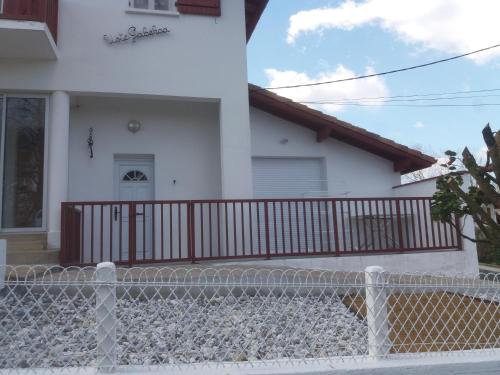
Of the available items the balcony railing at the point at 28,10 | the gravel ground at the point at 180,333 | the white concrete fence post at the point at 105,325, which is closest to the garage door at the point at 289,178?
the balcony railing at the point at 28,10

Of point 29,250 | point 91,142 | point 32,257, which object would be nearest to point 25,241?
point 29,250

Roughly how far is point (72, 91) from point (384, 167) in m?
7.14

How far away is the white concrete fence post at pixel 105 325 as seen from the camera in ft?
7.54

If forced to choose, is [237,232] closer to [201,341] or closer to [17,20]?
[201,341]

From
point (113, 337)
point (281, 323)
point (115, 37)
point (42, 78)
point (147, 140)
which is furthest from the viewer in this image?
point (147, 140)

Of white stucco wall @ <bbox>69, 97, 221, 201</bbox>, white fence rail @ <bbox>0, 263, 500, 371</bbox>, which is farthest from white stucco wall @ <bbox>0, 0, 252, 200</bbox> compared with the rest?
white fence rail @ <bbox>0, 263, 500, 371</bbox>

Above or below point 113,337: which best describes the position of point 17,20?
above

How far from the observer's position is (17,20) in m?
6.27

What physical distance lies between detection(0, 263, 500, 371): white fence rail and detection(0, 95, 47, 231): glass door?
2520mm

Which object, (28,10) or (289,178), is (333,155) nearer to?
(289,178)

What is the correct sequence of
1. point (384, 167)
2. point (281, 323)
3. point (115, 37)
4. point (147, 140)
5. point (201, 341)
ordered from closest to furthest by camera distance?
point (201, 341), point (281, 323), point (115, 37), point (147, 140), point (384, 167)

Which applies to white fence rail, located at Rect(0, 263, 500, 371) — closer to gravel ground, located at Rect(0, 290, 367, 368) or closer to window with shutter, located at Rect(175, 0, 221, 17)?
gravel ground, located at Rect(0, 290, 367, 368)

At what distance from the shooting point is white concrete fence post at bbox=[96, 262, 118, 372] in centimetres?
230

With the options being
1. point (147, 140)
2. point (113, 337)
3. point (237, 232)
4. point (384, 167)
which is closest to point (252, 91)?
point (147, 140)
